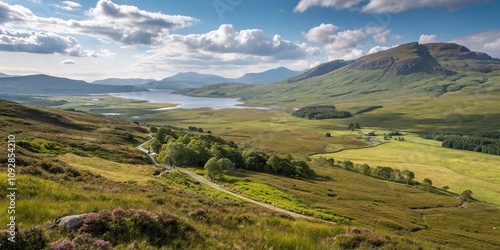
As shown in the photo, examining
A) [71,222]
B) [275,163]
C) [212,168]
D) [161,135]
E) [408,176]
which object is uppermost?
[71,222]

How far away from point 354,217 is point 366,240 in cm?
5991

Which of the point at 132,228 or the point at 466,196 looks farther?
the point at 466,196

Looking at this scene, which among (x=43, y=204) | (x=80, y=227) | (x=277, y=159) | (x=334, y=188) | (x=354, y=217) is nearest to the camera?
(x=80, y=227)

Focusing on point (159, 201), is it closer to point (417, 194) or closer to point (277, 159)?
point (277, 159)

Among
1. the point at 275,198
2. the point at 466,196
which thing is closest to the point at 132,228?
the point at 275,198

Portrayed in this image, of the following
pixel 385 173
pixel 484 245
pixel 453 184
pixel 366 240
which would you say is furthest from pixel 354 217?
pixel 453 184

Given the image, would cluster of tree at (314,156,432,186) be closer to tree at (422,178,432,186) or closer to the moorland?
tree at (422,178,432,186)

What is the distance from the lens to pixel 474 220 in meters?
100

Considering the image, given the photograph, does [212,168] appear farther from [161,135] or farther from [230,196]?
[161,135]

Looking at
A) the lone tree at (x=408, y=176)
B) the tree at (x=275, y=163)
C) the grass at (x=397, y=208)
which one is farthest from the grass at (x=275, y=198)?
the lone tree at (x=408, y=176)

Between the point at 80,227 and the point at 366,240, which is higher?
the point at 80,227

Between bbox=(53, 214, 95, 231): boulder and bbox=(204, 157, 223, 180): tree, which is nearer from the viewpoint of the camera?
bbox=(53, 214, 95, 231): boulder

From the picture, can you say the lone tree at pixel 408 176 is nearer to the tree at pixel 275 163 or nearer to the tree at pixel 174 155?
the tree at pixel 275 163

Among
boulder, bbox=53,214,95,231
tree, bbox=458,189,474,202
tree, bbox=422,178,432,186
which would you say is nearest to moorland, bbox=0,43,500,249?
boulder, bbox=53,214,95,231
